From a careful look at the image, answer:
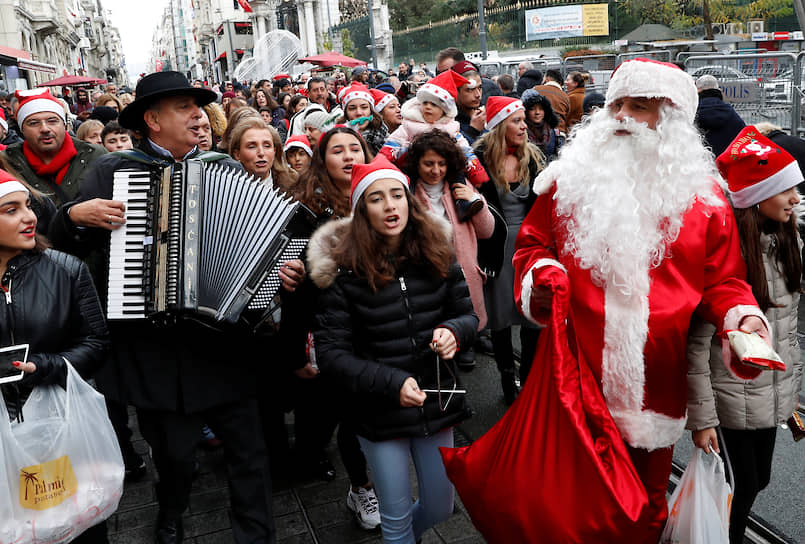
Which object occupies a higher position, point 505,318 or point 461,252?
point 461,252

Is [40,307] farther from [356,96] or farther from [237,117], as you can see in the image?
[356,96]

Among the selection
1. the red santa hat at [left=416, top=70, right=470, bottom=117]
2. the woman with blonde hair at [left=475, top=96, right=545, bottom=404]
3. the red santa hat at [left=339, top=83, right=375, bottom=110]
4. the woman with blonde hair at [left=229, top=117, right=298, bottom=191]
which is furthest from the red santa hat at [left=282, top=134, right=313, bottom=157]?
the woman with blonde hair at [left=475, top=96, right=545, bottom=404]

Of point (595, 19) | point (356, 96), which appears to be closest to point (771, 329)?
point (356, 96)

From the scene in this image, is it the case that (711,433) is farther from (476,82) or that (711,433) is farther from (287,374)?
(476,82)

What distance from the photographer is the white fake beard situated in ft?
8.32

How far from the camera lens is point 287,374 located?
3854 millimetres

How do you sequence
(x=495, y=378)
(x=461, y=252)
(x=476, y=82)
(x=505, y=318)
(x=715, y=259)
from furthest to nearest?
(x=476, y=82) → (x=495, y=378) → (x=505, y=318) → (x=461, y=252) → (x=715, y=259)

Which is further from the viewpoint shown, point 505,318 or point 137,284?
point 505,318

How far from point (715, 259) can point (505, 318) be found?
2.26 meters

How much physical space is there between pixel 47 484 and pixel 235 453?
856 millimetres

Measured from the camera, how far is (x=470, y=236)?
4238 mm

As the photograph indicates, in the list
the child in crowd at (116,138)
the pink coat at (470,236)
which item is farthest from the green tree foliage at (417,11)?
the pink coat at (470,236)

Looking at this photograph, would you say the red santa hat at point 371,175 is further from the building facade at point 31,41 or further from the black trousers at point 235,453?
the building facade at point 31,41

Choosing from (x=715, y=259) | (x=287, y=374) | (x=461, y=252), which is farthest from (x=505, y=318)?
(x=715, y=259)
